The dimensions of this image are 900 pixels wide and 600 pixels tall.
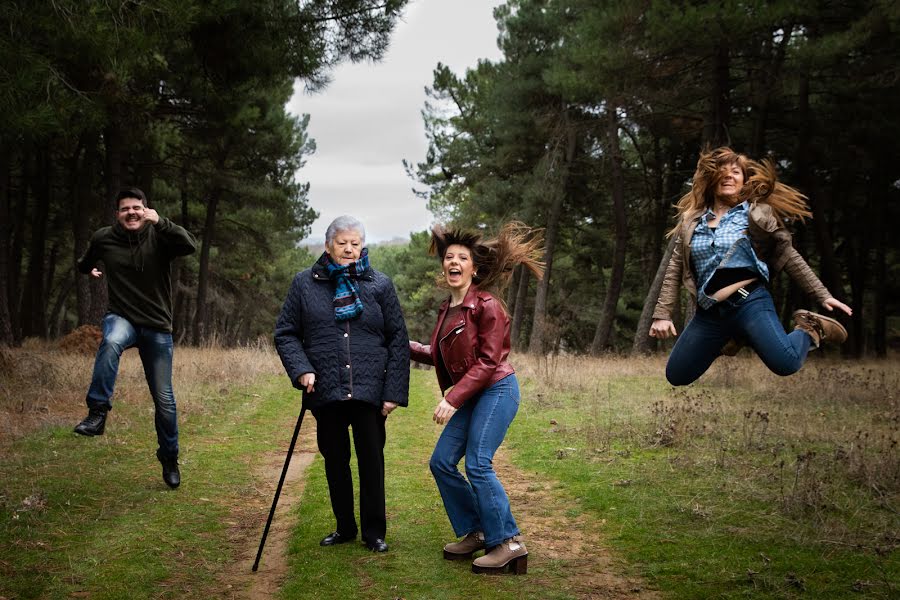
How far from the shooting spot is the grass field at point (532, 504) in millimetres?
4449

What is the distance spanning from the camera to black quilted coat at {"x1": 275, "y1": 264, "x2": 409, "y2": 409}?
Answer: 487 cm

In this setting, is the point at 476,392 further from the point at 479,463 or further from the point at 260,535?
the point at 260,535

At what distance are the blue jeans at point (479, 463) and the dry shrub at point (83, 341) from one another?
43.8ft

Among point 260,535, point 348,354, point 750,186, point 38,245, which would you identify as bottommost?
point 260,535

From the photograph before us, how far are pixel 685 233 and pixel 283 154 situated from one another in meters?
23.3

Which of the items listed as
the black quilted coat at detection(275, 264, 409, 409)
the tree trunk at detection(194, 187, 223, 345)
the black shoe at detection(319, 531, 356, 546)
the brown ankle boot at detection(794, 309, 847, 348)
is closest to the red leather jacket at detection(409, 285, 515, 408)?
the black quilted coat at detection(275, 264, 409, 409)

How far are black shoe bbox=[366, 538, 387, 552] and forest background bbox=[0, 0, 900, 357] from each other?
244 inches

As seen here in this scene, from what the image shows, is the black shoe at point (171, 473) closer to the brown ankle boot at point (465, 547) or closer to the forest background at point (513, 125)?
the brown ankle boot at point (465, 547)

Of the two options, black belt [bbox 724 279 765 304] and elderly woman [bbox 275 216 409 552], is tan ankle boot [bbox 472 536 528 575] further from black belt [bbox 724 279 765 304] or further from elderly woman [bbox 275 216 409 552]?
black belt [bbox 724 279 765 304]

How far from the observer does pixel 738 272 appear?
5.37 metres

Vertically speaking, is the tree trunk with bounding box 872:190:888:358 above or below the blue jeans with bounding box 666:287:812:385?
above

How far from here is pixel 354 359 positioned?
4.90m

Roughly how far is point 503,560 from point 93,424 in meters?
3.43

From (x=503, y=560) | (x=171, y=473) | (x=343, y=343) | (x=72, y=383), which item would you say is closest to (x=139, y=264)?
(x=171, y=473)
